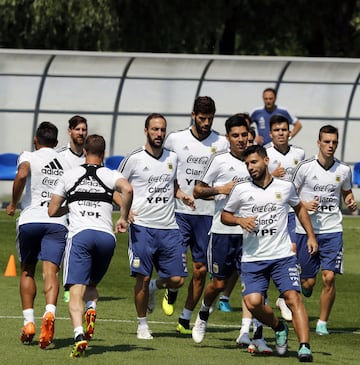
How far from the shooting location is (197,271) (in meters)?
15.6

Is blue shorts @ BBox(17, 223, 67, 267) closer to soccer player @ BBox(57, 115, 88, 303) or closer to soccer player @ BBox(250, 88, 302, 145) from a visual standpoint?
soccer player @ BBox(57, 115, 88, 303)

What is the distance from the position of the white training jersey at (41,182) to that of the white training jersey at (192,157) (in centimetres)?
182

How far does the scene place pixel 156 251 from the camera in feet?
48.9

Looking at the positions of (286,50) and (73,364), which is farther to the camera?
(286,50)

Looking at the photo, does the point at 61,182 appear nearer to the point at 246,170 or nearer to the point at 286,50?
the point at 246,170

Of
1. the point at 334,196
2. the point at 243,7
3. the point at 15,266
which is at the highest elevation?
the point at 243,7

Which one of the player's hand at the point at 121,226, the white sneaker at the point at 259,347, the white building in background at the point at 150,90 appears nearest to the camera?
the player's hand at the point at 121,226

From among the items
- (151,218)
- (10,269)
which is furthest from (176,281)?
(10,269)

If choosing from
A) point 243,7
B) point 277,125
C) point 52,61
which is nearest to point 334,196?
point 277,125

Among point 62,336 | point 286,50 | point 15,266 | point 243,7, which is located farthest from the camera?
point 286,50

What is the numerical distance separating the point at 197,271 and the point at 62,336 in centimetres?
178

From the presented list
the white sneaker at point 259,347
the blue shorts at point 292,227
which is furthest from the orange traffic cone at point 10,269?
the white sneaker at point 259,347

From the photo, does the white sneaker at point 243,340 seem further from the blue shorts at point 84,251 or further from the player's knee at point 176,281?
the blue shorts at point 84,251

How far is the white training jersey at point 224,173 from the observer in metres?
14.8
